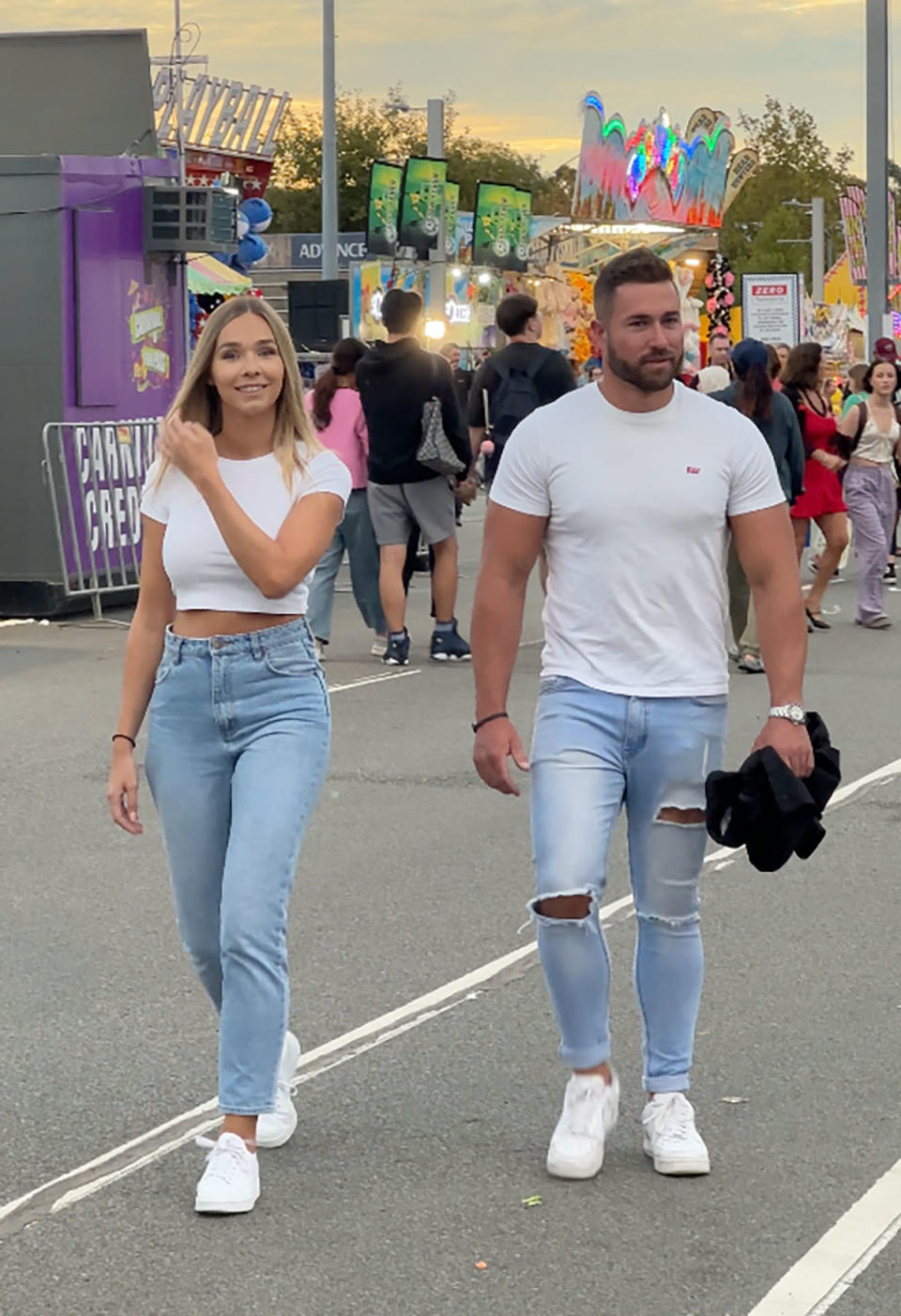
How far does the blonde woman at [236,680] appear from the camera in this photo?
4543mm

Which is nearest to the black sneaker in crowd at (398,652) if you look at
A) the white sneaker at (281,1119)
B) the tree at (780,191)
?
the white sneaker at (281,1119)

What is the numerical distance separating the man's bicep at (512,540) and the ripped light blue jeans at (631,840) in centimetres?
25

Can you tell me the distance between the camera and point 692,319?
1705 inches

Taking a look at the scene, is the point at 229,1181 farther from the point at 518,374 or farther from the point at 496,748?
the point at 518,374

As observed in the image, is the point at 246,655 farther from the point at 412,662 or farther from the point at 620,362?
the point at 412,662

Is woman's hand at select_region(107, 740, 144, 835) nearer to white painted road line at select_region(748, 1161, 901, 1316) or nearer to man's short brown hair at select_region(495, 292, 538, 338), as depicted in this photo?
white painted road line at select_region(748, 1161, 901, 1316)

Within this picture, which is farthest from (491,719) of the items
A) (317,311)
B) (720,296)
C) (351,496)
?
(720,296)

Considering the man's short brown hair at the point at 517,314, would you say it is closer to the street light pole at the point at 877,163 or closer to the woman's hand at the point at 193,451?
the woman's hand at the point at 193,451

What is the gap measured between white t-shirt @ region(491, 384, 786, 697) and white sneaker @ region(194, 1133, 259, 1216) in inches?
45.5

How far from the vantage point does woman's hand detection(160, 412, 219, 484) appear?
457 centimetres

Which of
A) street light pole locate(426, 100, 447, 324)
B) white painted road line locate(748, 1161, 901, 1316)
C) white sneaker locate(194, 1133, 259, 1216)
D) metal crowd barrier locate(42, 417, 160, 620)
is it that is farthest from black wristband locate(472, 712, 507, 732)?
street light pole locate(426, 100, 447, 324)

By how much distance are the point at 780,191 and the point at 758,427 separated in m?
78.9

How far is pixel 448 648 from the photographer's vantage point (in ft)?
44.7

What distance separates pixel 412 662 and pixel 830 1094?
8474 millimetres
